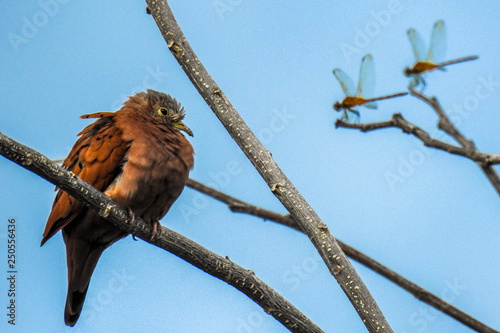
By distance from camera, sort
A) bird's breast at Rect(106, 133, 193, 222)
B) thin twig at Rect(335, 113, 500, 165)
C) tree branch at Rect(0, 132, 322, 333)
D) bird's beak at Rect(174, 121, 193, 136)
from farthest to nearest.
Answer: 1. bird's beak at Rect(174, 121, 193, 136)
2. bird's breast at Rect(106, 133, 193, 222)
3. thin twig at Rect(335, 113, 500, 165)
4. tree branch at Rect(0, 132, 322, 333)

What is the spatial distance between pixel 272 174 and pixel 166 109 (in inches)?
75.2

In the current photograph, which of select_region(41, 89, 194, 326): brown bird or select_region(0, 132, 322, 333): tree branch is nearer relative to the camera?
select_region(0, 132, 322, 333): tree branch

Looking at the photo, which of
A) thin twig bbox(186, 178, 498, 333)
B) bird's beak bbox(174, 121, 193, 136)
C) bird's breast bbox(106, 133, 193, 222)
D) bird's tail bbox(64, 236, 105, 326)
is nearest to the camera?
thin twig bbox(186, 178, 498, 333)

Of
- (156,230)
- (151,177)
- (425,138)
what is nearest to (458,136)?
(425,138)

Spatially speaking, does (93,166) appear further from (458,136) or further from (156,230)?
(458,136)

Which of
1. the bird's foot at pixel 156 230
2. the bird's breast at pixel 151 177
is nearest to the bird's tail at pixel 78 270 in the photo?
the bird's breast at pixel 151 177

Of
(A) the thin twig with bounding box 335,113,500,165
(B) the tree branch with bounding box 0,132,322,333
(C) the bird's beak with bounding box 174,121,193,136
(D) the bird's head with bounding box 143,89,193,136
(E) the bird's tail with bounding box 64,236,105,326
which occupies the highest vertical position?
(A) the thin twig with bounding box 335,113,500,165

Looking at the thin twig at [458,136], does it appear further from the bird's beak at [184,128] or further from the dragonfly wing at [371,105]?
the bird's beak at [184,128]

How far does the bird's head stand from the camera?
4848 millimetres

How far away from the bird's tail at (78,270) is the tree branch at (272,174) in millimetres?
1798

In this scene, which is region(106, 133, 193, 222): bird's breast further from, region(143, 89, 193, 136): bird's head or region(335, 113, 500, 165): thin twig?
region(335, 113, 500, 165): thin twig

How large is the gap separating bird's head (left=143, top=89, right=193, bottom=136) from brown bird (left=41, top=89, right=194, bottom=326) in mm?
125

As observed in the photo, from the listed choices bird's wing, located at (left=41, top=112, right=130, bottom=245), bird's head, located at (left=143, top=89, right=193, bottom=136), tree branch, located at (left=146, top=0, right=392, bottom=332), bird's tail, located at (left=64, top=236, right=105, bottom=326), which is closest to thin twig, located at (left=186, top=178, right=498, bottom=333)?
tree branch, located at (left=146, top=0, right=392, bottom=332)

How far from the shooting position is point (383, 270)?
3723mm
